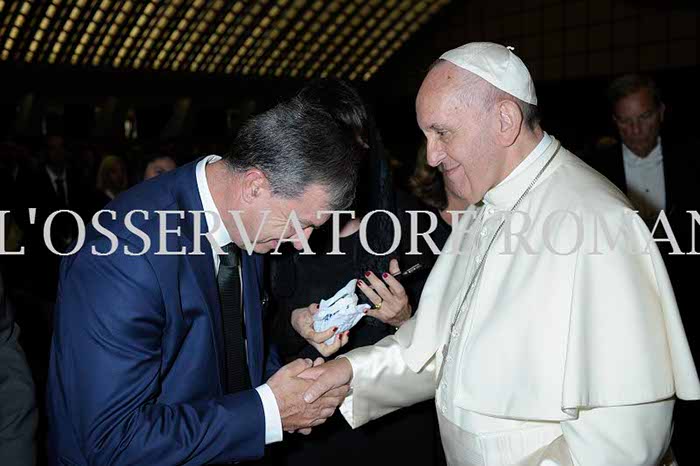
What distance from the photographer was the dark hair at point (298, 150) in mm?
2033

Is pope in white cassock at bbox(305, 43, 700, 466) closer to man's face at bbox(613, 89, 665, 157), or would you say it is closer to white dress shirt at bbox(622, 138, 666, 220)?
man's face at bbox(613, 89, 665, 157)

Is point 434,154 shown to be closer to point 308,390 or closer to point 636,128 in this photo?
point 308,390

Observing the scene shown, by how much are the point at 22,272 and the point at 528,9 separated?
24.4 metres

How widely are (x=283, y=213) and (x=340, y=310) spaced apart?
63 cm

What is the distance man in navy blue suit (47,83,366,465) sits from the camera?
1850mm

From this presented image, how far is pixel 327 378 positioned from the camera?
7.95 ft

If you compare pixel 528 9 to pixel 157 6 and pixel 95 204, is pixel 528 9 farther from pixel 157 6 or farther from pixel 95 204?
pixel 95 204

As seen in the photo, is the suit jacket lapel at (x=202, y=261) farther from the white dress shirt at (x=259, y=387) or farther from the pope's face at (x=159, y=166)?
the pope's face at (x=159, y=166)

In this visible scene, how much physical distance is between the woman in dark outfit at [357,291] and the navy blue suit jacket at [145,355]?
0.88 meters

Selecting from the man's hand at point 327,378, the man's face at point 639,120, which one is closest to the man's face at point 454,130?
the man's hand at point 327,378

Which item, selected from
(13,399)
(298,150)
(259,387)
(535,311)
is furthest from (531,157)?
(13,399)

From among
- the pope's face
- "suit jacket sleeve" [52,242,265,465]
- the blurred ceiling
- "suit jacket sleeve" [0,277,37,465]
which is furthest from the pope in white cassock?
the blurred ceiling

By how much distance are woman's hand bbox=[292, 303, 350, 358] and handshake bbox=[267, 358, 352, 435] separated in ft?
0.53

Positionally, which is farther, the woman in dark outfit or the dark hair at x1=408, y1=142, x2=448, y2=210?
the dark hair at x1=408, y1=142, x2=448, y2=210
